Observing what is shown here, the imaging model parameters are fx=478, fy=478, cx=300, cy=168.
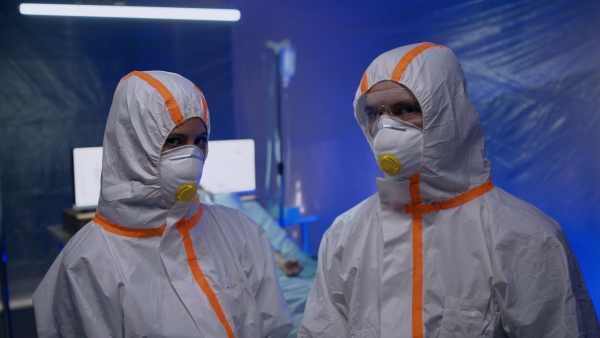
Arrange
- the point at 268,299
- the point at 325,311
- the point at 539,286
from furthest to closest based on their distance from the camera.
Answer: the point at 268,299
the point at 325,311
the point at 539,286

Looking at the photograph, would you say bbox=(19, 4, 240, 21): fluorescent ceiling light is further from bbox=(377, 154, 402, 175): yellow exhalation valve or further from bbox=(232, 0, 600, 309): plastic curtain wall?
bbox=(377, 154, 402, 175): yellow exhalation valve

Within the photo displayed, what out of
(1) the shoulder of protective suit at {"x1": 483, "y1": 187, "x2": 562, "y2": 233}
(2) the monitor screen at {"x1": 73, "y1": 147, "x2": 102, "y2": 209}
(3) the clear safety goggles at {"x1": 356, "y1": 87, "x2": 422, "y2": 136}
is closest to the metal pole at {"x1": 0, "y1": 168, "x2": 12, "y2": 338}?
(2) the monitor screen at {"x1": 73, "y1": 147, "x2": 102, "y2": 209}

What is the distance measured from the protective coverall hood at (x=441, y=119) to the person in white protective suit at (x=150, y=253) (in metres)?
0.52

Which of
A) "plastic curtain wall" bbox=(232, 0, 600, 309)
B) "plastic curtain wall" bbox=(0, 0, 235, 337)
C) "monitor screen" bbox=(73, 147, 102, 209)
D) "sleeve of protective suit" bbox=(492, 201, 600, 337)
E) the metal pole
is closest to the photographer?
"sleeve of protective suit" bbox=(492, 201, 600, 337)

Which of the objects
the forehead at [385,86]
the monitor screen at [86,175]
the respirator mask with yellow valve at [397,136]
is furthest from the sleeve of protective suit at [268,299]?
the monitor screen at [86,175]

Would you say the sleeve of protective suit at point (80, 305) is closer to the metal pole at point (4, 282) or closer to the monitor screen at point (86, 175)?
the metal pole at point (4, 282)

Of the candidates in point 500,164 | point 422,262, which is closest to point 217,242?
point 422,262

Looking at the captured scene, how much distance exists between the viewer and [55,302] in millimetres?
1164

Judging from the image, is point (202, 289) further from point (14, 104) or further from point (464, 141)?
point (14, 104)

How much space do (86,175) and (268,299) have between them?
1.68 meters

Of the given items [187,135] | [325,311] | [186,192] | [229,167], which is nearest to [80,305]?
[186,192]

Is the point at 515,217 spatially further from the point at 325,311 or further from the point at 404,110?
the point at 325,311

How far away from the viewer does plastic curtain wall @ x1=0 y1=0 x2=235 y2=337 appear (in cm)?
278

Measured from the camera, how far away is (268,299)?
1.34m
